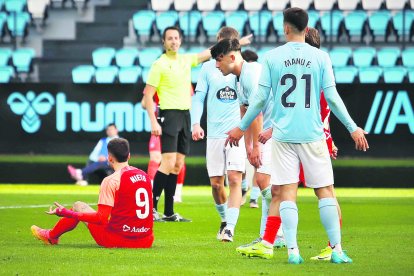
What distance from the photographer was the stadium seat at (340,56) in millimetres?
26688

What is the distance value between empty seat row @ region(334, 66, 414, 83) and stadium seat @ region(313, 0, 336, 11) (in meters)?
3.57

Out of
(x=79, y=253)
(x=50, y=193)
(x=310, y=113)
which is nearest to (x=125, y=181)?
(x=79, y=253)

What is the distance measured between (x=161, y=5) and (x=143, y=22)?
1.38 metres

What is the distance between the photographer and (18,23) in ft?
97.0

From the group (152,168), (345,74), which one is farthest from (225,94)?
(345,74)

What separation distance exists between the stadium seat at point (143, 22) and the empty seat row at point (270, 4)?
1.06 metres

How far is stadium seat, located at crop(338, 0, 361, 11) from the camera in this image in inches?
1139

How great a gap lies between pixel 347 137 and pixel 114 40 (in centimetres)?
874

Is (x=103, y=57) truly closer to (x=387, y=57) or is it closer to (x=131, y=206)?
(x=387, y=57)

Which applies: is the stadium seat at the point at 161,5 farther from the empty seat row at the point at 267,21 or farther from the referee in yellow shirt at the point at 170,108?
the referee in yellow shirt at the point at 170,108

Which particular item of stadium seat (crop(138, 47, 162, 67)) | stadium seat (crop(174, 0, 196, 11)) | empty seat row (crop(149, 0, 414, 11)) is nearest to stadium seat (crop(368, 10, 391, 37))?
empty seat row (crop(149, 0, 414, 11))

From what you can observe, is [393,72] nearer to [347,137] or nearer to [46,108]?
[347,137]

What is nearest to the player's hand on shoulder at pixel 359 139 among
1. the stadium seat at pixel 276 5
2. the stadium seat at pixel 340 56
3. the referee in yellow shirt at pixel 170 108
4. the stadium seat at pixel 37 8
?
the referee in yellow shirt at pixel 170 108

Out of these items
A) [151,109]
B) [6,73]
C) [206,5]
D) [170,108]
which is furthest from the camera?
[206,5]
